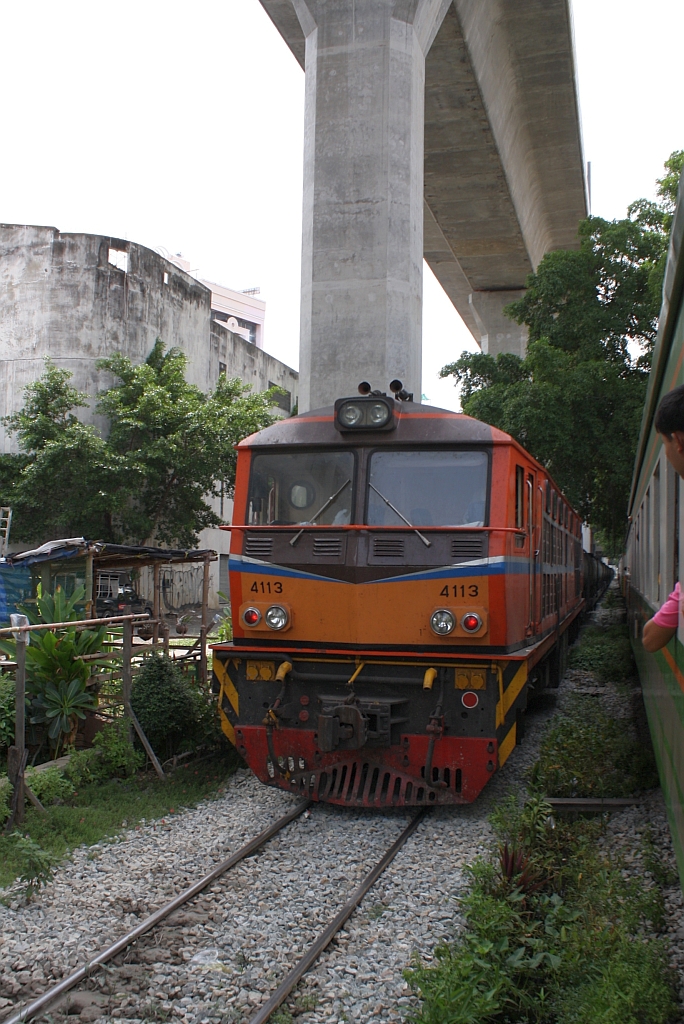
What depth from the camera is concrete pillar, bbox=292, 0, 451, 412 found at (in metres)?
13.0

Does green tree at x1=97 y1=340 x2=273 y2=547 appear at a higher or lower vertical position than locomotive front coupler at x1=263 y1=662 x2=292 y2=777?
higher

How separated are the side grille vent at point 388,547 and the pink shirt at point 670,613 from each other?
3.94m

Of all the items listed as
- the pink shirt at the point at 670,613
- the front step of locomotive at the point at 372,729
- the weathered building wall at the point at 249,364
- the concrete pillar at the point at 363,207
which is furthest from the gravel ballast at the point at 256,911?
the weathered building wall at the point at 249,364

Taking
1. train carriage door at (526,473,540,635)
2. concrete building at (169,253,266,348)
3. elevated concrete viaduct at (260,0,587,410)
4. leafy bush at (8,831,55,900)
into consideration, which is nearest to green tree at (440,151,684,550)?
elevated concrete viaduct at (260,0,587,410)

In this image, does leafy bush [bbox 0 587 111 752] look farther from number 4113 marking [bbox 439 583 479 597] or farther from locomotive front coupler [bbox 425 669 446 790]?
number 4113 marking [bbox 439 583 479 597]

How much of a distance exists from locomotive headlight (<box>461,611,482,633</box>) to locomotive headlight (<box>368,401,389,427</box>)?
1684 mm

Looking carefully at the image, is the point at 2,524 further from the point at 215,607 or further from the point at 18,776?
the point at 18,776

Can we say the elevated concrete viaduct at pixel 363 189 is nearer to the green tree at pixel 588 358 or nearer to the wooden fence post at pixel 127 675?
the green tree at pixel 588 358

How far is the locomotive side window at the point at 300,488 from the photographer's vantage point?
6.97m

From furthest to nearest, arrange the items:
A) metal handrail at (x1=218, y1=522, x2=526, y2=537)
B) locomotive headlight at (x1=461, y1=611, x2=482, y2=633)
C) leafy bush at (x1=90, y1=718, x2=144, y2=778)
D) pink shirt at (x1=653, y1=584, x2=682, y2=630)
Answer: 1. leafy bush at (x1=90, y1=718, x2=144, y2=778)
2. metal handrail at (x1=218, y1=522, x2=526, y2=537)
3. locomotive headlight at (x1=461, y1=611, x2=482, y2=633)
4. pink shirt at (x1=653, y1=584, x2=682, y2=630)

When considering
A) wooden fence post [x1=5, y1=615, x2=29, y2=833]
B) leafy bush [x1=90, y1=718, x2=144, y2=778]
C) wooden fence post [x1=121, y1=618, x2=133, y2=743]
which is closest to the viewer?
wooden fence post [x1=5, y1=615, x2=29, y2=833]

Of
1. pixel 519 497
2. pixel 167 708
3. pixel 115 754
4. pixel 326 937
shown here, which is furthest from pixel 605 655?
pixel 326 937

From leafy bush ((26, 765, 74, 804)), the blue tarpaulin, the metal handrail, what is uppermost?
the metal handrail

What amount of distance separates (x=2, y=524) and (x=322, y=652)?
17664mm
